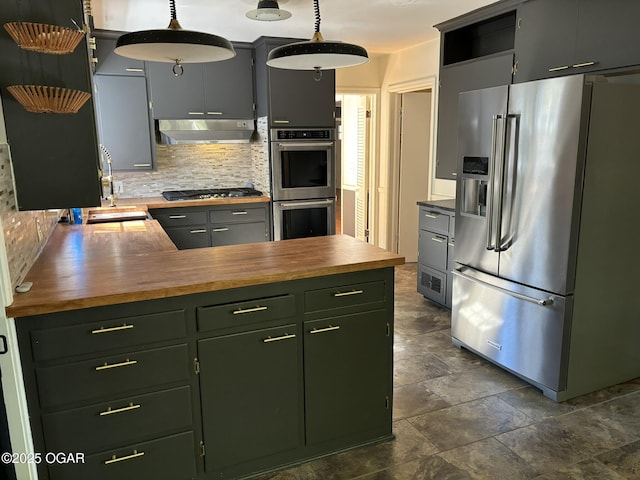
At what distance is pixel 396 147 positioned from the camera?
5621 millimetres

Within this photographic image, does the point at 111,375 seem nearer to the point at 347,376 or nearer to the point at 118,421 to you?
the point at 118,421

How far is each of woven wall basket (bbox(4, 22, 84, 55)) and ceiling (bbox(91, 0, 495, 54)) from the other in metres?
1.80

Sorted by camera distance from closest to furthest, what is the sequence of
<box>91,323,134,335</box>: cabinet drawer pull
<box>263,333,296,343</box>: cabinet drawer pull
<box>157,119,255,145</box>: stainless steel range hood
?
<box>91,323,134,335</box>: cabinet drawer pull → <box>263,333,296,343</box>: cabinet drawer pull → <box>157,119,255,145</box>: stainless steel range hood

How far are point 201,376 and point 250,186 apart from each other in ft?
12.1

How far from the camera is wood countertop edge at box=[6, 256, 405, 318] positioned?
164cm

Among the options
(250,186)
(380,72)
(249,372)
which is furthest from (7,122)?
(380,72)

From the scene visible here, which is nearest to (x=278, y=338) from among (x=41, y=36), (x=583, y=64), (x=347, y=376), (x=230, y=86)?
(x=347, y=376)

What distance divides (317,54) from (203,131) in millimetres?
3092

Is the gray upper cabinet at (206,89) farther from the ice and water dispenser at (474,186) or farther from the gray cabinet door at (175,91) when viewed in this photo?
the ice and water dispenser at (474,186)

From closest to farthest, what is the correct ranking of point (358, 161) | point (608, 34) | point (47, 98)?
point (47, 98) → point (608, 34) → point (358, 161)

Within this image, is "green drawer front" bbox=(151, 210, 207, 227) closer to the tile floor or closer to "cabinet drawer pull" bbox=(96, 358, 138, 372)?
the tile floor

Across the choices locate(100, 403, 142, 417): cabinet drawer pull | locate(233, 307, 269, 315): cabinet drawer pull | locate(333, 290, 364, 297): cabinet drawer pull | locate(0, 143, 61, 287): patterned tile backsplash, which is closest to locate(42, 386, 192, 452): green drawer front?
locate(100, 403, 142, 417): cabinet drawer pull

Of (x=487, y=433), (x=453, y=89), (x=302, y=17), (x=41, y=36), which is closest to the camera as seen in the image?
(x=41, y=36)

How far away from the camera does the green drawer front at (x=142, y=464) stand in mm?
1797
